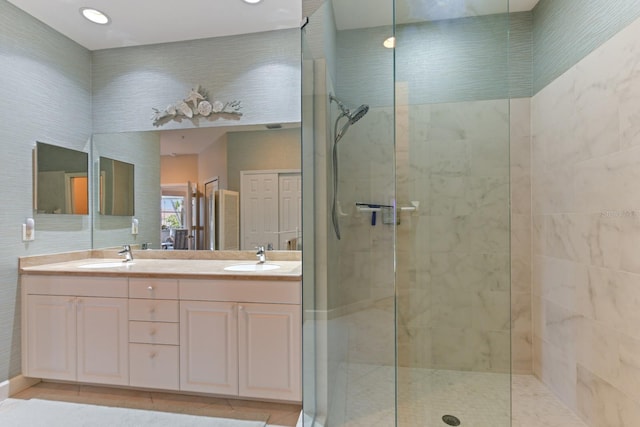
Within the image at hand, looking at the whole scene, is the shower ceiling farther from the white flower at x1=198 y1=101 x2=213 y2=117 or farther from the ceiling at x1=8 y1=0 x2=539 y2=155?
the white flower at x1=198 y1=101 x2=213 y2=117

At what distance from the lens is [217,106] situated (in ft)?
7.77

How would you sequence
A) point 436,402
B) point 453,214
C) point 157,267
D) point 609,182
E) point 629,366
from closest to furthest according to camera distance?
point 629,366
point 609,182
point 436,402
point 453,214
point 157,267

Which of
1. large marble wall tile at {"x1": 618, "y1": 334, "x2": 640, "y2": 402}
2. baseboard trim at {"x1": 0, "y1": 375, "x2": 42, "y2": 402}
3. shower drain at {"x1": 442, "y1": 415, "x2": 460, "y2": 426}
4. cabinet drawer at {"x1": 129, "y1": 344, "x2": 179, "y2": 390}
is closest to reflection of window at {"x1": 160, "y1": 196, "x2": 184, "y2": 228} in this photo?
cabinet drawer at {"x1": 129, "y1": 344, "x2": 179, "y2": 390}

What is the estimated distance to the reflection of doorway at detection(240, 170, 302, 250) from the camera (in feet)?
7.39

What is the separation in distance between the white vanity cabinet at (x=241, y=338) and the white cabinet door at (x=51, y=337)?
79cm

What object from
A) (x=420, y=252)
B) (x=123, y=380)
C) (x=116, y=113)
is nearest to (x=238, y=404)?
(x=123, y=380)

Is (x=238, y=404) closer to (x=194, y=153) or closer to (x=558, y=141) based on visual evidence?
(x=194, y=153)

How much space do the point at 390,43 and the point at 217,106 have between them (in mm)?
1338

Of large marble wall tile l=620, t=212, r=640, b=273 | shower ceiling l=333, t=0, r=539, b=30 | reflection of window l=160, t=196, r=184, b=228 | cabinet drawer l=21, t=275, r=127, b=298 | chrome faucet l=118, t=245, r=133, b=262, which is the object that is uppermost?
shower ceiling l=333, t=0, r=539, b=30

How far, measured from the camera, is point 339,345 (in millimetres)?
1819

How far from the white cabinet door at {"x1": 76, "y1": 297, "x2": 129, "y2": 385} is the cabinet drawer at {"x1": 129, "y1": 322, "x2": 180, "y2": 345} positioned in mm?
62

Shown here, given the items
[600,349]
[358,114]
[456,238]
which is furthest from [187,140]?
[600,349]

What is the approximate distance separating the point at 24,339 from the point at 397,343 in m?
2.45

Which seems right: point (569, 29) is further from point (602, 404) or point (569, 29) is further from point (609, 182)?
point (602, 404)
